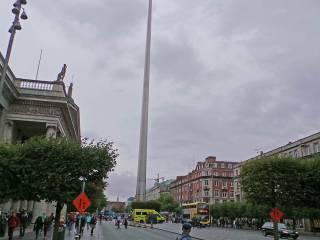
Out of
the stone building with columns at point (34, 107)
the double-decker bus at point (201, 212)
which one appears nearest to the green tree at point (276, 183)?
the stone building with columns at point (34, 107)

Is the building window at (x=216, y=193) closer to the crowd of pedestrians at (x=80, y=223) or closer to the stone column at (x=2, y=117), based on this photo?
the crowd of pedestrians at (x=80, y=223)

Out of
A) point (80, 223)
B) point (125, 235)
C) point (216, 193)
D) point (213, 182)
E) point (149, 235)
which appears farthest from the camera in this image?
point (216, 193)

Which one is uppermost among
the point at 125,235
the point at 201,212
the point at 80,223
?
the point at 201,212

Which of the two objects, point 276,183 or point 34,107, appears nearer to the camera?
point 276,183

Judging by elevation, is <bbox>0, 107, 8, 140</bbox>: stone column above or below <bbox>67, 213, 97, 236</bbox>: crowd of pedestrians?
above

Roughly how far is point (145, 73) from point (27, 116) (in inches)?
2061

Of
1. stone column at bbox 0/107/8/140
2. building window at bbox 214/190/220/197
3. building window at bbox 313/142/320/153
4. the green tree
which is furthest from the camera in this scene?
building window at bbox 214/190/220/197

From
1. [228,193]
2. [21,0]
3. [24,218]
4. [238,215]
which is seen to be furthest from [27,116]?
[228,193]

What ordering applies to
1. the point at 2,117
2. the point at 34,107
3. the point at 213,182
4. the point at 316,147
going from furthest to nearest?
1. the point at 213,182
2. the point at 316,147
3. the point at 34,107
4. the point at 2,117

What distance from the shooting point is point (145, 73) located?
303ft

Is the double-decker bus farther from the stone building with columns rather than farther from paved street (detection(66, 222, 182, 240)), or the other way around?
the stone building with columns

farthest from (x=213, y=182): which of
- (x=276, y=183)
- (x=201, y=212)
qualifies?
(x=276, y=183)

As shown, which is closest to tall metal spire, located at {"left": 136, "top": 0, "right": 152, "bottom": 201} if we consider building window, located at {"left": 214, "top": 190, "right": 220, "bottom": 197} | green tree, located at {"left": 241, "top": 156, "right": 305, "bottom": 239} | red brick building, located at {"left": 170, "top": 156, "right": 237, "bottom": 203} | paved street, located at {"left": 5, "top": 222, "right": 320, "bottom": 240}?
paved street, located at {"left": 5, "top": 222, "right": 320, "bottom": 240}

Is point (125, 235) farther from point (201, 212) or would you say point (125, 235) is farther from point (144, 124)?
point (144, 124)
